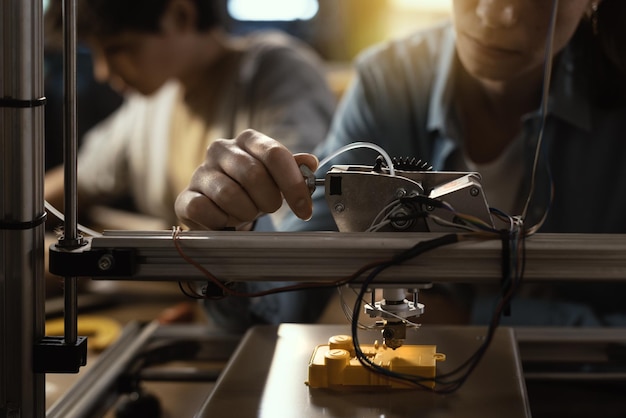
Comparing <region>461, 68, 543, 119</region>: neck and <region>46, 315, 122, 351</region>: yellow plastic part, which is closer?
<region>461, 68, 543, 119</region>: neck

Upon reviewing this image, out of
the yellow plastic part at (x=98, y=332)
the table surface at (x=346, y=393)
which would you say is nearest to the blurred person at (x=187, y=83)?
the yellow plastic part at (x=98, y=332)

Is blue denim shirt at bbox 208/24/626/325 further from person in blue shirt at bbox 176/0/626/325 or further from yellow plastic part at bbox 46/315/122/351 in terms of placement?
yellow plastic part at bbox 46/315/122/351

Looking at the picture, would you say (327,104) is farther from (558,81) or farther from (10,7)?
(10,7)

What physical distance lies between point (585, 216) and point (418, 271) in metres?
0.60

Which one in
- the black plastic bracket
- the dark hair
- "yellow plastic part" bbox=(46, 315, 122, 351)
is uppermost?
the dark hair

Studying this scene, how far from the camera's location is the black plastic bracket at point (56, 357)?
626 millimetres

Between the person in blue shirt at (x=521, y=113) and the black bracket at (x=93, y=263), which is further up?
the person in blue shirt at (x=521, y=113)

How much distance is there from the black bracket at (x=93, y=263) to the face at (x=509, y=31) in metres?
0.45

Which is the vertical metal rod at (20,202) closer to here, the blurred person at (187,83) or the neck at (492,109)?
the neck at (492,109)

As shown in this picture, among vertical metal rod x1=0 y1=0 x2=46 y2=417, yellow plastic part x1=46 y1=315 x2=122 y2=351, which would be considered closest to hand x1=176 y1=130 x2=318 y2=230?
vertical metal rod x1=0 y1=0 x2=46 y2=417

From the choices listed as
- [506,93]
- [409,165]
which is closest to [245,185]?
[409,165]

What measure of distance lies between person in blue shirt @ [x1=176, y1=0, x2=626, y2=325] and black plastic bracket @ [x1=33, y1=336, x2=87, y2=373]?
0.59ft

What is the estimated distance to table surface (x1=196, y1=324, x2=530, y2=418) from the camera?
61cm

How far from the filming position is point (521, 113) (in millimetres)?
1032
